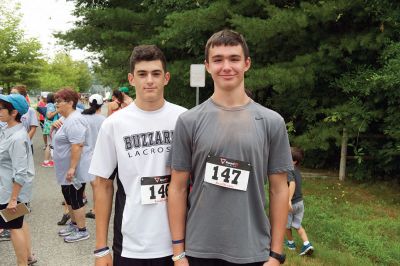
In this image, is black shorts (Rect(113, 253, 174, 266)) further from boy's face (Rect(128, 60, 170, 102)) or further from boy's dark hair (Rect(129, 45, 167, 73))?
boy's dark hair (Rect(129, 45, 167, 73))

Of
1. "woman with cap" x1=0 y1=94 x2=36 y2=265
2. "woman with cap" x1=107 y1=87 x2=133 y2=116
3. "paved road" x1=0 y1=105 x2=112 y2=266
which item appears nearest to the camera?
"woman with cap" x1=0 y1=94 x2=36 y2=265

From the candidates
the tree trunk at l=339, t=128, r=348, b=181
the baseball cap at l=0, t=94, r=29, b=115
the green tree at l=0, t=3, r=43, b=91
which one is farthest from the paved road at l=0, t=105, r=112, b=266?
the green tree at l=0, t=3, r=43, b=91

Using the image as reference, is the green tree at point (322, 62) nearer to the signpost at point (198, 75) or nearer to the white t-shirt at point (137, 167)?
the signpost at point (198, 75)

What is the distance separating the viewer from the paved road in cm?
441

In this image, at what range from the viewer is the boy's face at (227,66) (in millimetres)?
2006

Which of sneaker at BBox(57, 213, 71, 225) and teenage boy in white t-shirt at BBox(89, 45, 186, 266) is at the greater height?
teenage boy in white t-shirt at BBox(89, 45, 186, 266)

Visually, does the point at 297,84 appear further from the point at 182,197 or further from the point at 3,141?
the point at 182,197

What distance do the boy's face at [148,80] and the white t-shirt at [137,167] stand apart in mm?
100

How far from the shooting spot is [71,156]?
15.8ft

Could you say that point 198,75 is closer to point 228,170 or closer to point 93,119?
point 93,119

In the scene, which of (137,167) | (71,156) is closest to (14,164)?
(71,156)

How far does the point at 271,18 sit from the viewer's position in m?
8.45

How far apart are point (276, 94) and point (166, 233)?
355 inches

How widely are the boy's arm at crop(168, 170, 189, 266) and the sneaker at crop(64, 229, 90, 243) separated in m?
3.25
